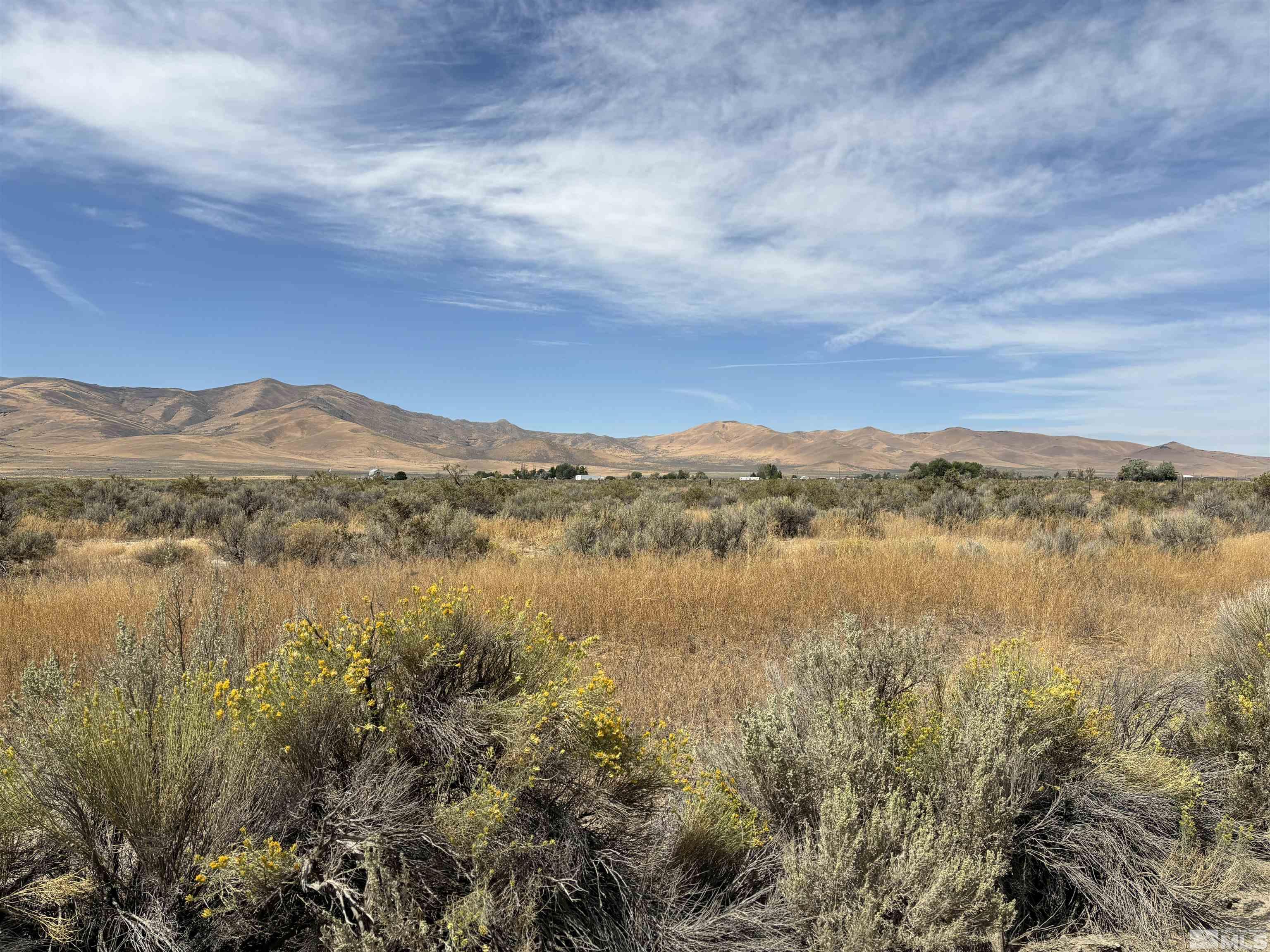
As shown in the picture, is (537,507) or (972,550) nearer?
(972,550)

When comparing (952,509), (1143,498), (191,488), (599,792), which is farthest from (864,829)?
(191,488)

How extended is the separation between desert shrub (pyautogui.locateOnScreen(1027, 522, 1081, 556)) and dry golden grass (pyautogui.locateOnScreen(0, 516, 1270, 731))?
22.5 inches

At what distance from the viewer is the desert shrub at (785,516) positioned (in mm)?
15023

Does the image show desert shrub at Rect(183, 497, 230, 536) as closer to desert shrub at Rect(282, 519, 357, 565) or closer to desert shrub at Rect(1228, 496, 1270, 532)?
desert shrub at Rect(282, 519, 357, 565)

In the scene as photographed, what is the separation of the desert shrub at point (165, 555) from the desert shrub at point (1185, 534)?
1645cm

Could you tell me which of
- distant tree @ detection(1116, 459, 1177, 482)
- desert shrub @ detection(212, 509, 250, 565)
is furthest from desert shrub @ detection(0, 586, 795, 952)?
distant tree @ detection(1116, 459, 1177, 482)

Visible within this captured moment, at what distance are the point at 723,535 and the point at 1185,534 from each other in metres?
8.53

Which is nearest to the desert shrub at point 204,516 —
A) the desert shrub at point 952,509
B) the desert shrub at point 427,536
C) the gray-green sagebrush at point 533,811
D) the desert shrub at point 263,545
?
the desert shrub at point 263,545

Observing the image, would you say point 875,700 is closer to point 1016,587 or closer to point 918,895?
point 918,895

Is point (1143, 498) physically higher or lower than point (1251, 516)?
higher

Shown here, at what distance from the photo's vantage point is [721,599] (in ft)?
24.3

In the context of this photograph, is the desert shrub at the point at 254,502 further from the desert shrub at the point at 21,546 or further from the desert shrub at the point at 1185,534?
the desert shrub at the point at 1185,534

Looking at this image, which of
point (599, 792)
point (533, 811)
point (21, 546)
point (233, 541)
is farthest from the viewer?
point (233, 541)

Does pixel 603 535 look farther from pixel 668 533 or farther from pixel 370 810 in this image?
pixel 370 810
